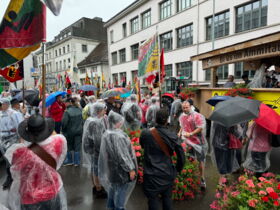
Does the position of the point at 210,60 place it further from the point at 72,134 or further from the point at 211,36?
the point at 211,36

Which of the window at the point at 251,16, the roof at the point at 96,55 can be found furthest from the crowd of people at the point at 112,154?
the roof at the point at 96,55

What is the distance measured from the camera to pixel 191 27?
18469 mm

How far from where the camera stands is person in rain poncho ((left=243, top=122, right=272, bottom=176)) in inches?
138

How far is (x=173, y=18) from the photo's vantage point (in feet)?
65.6

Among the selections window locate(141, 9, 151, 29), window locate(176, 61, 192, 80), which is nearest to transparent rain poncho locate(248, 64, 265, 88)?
window locate(176, 61, 192, 80)

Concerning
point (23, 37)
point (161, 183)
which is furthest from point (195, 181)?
point (23, 37)

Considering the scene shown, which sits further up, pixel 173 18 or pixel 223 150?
pixel 173 18

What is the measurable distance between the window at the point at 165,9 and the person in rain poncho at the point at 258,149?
64.6 feet

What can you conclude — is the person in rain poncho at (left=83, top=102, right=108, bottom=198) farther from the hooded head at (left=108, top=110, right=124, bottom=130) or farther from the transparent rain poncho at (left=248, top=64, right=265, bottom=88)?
the transparent rain poncho at (left=248, top=64, right=265, bottom=88)

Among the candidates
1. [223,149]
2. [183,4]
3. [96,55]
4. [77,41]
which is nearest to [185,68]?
[183,4]

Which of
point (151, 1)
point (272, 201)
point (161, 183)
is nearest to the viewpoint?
point (272, 201)

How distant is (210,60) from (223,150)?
4.34 metres

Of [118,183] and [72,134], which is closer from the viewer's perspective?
[118,183]

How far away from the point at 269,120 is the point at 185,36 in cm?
1758
